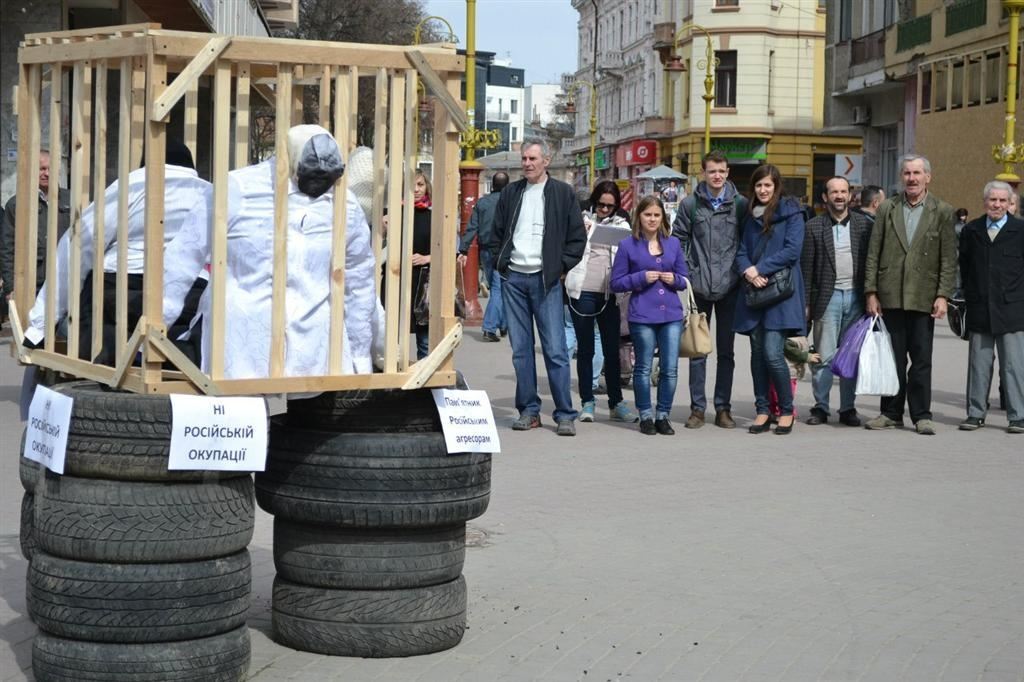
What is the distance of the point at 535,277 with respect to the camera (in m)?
11.7

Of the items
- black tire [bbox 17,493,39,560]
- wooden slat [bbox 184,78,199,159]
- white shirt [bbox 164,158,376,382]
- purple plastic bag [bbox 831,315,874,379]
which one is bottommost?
black tire [bbox 17,493,39,560]

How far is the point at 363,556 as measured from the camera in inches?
225

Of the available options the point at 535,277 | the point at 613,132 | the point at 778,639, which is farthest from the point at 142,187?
the point at 613,132

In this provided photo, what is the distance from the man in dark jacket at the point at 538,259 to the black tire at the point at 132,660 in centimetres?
660

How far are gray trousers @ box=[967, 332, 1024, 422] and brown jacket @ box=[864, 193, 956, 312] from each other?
27.3 inches

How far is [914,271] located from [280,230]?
7.61 m

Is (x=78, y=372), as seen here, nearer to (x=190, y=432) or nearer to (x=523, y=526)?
(x=190, y=432)

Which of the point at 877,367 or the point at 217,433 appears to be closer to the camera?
the point at 217,433

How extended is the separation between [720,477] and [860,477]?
886 mm

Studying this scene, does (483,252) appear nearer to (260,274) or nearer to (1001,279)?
(1001,279)

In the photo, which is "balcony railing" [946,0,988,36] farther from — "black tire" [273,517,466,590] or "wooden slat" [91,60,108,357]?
"wooden slat" [91,60,108,357]

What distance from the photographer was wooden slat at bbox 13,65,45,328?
248 inches

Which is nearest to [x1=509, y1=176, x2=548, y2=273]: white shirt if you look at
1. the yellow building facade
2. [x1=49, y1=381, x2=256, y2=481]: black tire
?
[x1=49, y1=381, x2=256, y2=481]: black tire

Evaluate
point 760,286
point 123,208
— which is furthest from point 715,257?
point 123,208
